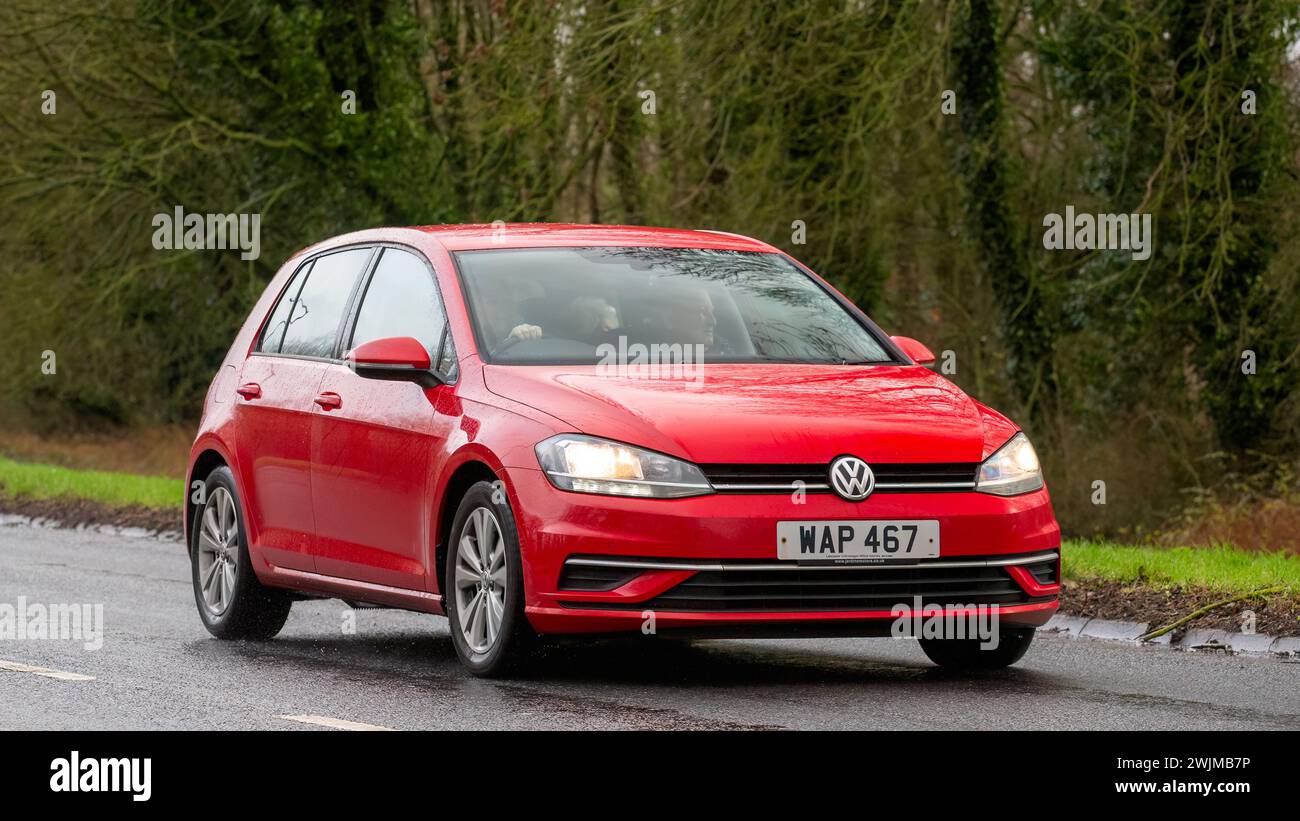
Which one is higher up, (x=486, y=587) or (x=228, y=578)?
(x=486, y=587)

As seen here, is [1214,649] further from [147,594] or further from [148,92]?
[148,92]

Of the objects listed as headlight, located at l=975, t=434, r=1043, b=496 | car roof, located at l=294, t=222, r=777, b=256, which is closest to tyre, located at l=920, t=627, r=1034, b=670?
headlight, located at l=975, t=434, r=1043, b=496

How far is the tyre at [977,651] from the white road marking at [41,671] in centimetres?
355

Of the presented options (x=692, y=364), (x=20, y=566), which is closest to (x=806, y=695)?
(x=692, y=364)

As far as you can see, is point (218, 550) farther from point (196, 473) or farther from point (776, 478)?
point (776, 478)

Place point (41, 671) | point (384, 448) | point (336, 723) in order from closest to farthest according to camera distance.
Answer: point (336, 723) → point (41, 671) → point (384, 448)

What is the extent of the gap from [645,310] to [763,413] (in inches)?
50.0

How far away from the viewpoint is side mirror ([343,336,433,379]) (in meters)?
9.26

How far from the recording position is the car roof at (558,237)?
10070 millimetres

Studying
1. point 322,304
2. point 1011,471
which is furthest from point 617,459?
point 322,304

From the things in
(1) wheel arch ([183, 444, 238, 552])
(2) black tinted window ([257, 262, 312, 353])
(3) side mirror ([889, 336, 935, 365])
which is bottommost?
(1) wheel arch ([183, 444, 238, 552])

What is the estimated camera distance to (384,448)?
9531 millimetres

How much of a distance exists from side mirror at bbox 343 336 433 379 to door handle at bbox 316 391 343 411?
21.8 inches

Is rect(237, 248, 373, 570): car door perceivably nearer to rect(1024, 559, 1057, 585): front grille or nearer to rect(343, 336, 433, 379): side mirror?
rect(343, 336, 433, 379): side mirror
